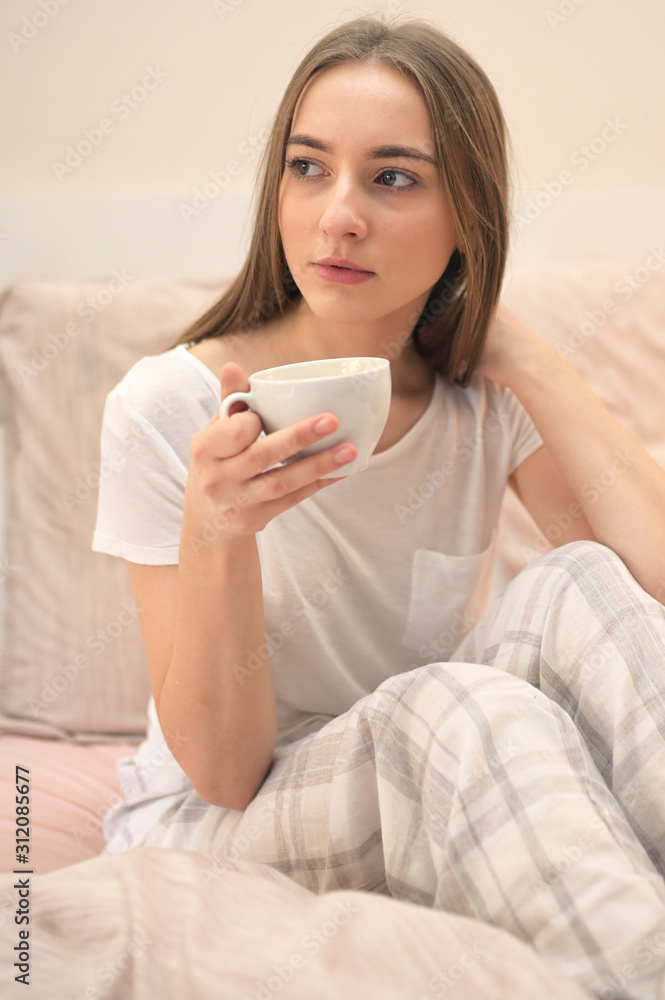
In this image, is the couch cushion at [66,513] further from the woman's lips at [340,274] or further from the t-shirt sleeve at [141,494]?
the woman's lips at [340,274]

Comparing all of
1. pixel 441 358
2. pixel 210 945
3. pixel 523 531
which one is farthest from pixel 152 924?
pixel 523 531

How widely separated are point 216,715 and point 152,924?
0.73ft

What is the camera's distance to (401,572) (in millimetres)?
1061

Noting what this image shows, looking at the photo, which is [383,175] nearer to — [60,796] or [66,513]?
[66,513]

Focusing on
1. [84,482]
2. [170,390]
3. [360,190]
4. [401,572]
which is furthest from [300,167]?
[84,482]

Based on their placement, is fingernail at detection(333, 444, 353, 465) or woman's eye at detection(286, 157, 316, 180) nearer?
fingernail at detection(333, 444, 353, 465)

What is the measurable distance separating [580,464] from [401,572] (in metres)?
0.26

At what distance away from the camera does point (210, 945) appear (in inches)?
22.9

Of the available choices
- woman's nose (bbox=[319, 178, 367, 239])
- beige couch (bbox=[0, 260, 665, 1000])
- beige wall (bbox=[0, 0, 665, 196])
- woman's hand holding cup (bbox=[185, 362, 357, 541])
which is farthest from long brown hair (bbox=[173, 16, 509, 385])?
beige wall (bbox=[0, 0, 665, 196])

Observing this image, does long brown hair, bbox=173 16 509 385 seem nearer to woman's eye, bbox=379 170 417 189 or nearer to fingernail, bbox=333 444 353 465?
woman's eye, bbox=379 170 417 189

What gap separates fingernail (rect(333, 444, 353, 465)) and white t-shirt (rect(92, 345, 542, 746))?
32 cm

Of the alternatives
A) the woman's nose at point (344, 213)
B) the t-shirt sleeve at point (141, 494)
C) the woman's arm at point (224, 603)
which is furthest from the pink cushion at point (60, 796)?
the woman's nose at point (344, 213)

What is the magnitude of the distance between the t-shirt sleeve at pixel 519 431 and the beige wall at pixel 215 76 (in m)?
0.72

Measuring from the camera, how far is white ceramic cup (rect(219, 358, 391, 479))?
1.94 feet
